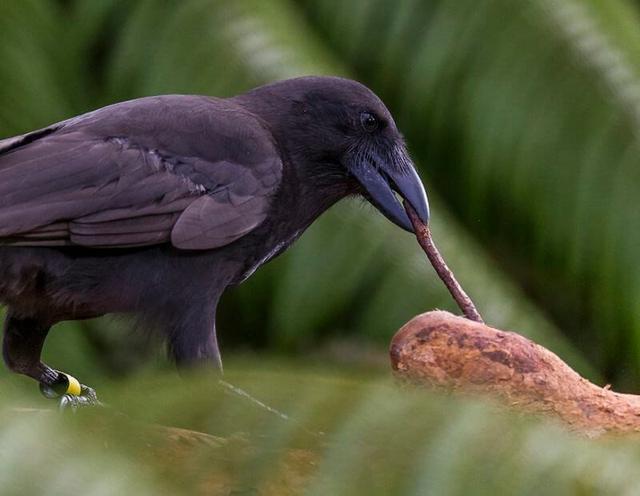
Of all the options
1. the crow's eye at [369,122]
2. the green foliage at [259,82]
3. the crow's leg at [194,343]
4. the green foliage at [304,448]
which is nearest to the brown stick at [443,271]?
the crow's eye at [369,122]

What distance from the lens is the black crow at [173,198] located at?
2457 mm

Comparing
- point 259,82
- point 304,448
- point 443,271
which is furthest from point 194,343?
point 259,82

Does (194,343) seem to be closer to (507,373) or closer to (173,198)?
(173,198)

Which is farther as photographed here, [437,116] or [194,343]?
[437,116]

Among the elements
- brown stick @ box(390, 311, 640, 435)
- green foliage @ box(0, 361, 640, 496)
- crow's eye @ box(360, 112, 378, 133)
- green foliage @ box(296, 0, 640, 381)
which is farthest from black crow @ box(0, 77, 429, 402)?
green foliage @ box(296, 0, 640, 381)

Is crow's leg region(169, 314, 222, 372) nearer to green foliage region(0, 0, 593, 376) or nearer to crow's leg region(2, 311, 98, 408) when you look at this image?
crow's leg region(2, 311, 98, 408)

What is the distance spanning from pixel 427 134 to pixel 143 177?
1612 millimetres

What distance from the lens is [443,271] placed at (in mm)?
2314

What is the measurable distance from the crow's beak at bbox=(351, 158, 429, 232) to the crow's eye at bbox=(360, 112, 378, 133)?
0.23 ft

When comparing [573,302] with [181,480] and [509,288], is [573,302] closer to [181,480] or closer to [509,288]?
[509,288]

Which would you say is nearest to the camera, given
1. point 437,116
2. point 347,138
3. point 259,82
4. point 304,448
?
point 304,448

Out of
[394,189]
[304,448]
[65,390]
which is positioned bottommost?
[65,390]

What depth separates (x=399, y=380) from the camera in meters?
1.95

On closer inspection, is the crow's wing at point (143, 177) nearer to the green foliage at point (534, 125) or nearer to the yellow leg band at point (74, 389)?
the yellow leg band at point (74, 389)
